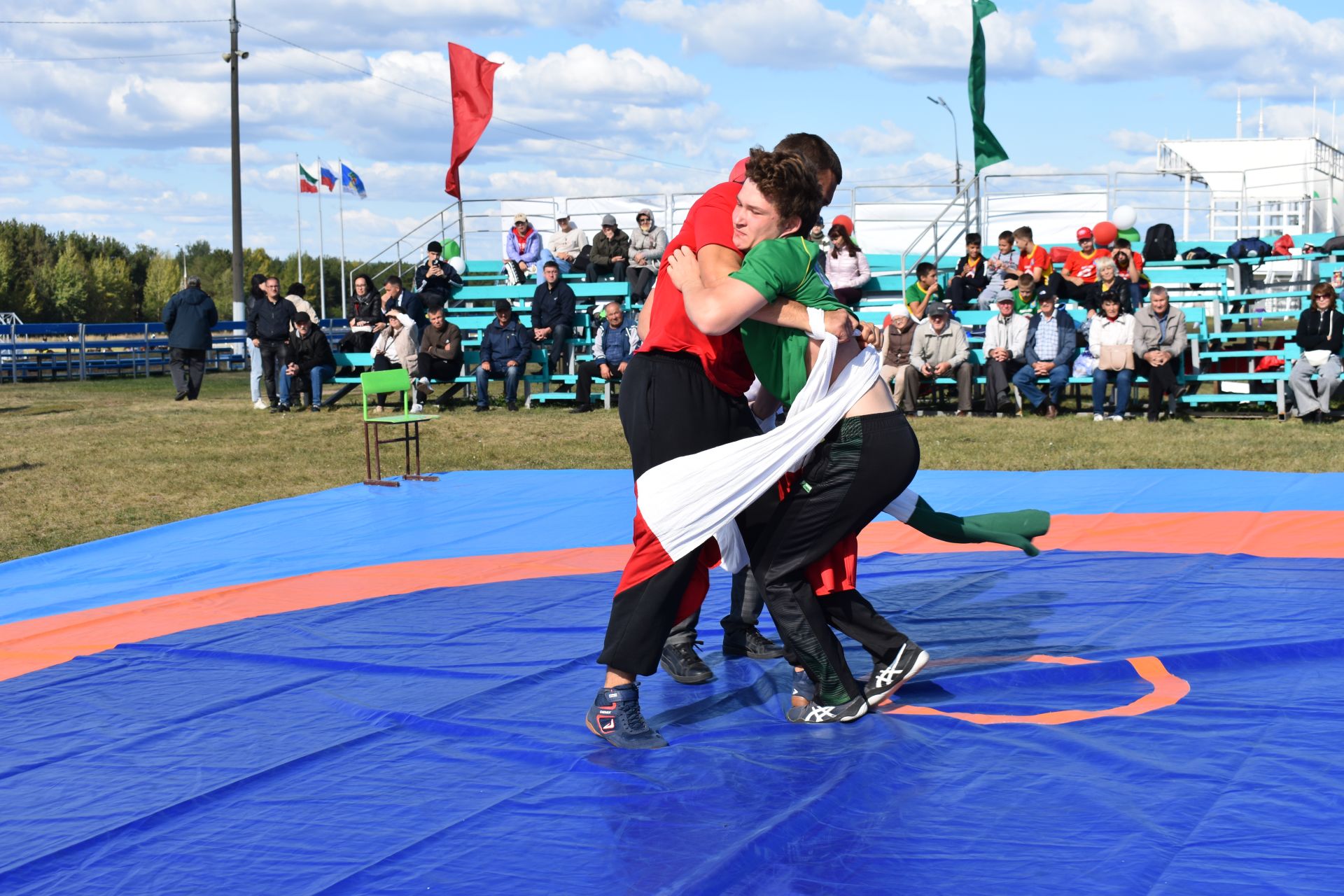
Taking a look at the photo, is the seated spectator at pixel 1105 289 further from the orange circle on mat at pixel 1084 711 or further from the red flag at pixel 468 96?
the orange circle on mat at pixel 1084 711

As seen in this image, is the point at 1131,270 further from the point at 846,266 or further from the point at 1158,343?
the point at 846,266

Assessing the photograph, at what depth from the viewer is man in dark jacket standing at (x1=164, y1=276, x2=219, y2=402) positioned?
17.7 metres

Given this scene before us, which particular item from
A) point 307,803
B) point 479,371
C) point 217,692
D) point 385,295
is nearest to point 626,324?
point 479,371

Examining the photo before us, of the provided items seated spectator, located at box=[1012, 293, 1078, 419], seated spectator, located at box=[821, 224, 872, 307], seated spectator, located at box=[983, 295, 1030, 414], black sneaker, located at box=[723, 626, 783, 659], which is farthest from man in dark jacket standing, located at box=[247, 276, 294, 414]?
black sneaker, located at box=[723, 626, 783, 659]

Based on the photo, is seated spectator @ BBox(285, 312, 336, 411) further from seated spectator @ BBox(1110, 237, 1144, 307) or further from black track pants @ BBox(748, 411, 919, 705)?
black track pants @ BBox(748, 411, 919, 705)

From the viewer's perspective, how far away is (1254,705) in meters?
3.64

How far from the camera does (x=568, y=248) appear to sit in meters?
18.2

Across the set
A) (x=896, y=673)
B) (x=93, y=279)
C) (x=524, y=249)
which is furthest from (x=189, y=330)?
(x=93, y=279)

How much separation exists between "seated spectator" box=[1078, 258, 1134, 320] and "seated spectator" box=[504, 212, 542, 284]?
7.47 m

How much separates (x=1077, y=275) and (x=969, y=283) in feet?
4.03

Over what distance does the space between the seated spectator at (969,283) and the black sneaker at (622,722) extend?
12161mm

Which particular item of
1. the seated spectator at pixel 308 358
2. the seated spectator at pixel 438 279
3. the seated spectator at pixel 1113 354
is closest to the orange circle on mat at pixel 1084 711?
the seated spectator at pixel 1113 354

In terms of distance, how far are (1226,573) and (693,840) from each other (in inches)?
139

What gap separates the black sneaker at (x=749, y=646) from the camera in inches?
172
